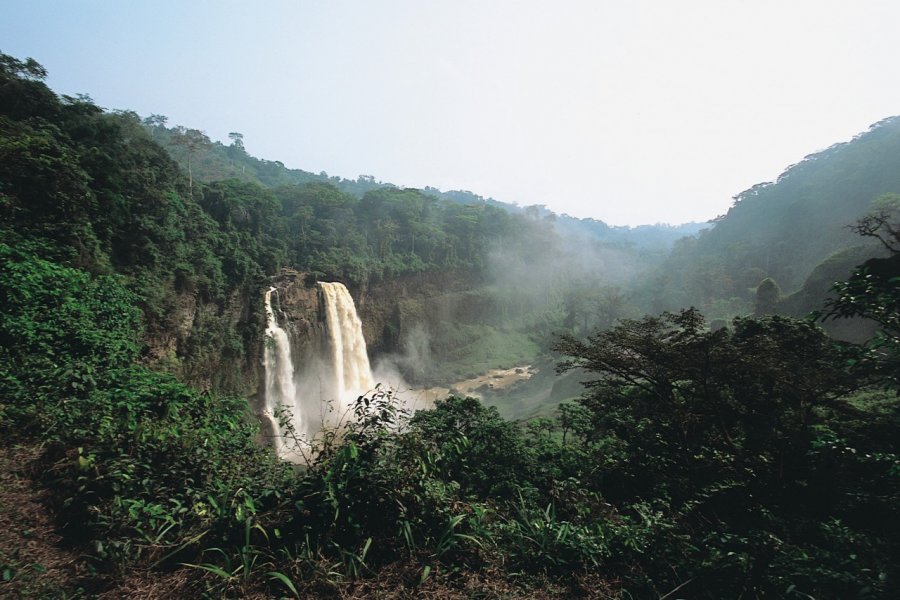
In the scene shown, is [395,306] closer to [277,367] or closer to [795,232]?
[277,367]

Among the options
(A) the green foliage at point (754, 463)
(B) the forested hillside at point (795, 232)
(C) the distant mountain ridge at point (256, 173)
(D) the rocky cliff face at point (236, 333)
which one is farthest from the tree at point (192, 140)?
(B) the forested hillside at point (795, 232)

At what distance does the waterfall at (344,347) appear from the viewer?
29.7 metres

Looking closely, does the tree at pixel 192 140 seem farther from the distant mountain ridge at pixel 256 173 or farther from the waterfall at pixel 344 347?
the waterfall at pixel 344 347

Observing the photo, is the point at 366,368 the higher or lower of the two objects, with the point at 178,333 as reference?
lower

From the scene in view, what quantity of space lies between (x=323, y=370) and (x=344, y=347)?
2476 mm

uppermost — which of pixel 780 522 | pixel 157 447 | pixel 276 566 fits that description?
pixel 157 447

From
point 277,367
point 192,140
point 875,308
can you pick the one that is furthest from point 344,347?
point 875,308

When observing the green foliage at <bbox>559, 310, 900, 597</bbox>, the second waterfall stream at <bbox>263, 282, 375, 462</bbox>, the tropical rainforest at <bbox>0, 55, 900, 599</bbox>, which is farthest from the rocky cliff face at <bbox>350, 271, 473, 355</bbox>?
the green foliage at <bbox>559, 310, 900, 597</bbox>

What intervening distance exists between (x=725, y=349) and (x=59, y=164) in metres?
18.6

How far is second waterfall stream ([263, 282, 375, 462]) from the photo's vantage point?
25.7 metres

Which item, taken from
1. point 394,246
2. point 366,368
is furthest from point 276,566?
point 394,246

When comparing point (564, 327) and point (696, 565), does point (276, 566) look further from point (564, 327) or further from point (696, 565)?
point (564, 327)

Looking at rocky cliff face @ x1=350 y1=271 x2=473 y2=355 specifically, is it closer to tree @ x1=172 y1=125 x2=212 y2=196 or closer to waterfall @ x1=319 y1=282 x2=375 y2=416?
waterfall @ x1=319 y1=282 x2=375 y2=416

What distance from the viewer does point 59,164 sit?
40.1 ft
